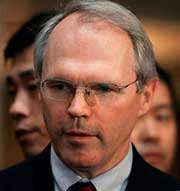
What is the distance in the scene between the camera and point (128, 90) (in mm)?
3764

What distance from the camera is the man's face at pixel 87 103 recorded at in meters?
3.62

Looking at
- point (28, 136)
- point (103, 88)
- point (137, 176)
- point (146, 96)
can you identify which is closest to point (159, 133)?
point (28, 136)

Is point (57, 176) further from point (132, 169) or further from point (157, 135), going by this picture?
point (157, 135)

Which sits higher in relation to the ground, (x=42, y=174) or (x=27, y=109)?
(x=42, y=174)

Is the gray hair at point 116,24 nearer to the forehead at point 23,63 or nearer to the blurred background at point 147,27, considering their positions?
the forehead at point 23,63

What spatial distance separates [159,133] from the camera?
542cm

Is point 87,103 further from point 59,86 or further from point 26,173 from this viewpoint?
point 26,173

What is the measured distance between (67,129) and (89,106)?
0.13 meters

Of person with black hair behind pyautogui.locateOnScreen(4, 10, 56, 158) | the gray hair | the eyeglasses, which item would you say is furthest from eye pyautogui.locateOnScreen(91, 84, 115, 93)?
person with black hair behind pyautogui.locateOnScreen(4, 10, 56, 158)

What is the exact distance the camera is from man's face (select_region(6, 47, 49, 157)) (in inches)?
199

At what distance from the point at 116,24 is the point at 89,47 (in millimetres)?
194

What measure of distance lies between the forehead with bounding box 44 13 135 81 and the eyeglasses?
64 mm

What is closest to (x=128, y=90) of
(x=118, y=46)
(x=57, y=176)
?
(x=118, y=46)

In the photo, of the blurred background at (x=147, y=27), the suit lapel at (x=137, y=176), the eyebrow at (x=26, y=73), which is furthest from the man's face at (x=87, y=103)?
the blurred background at (x=147, y=27)
